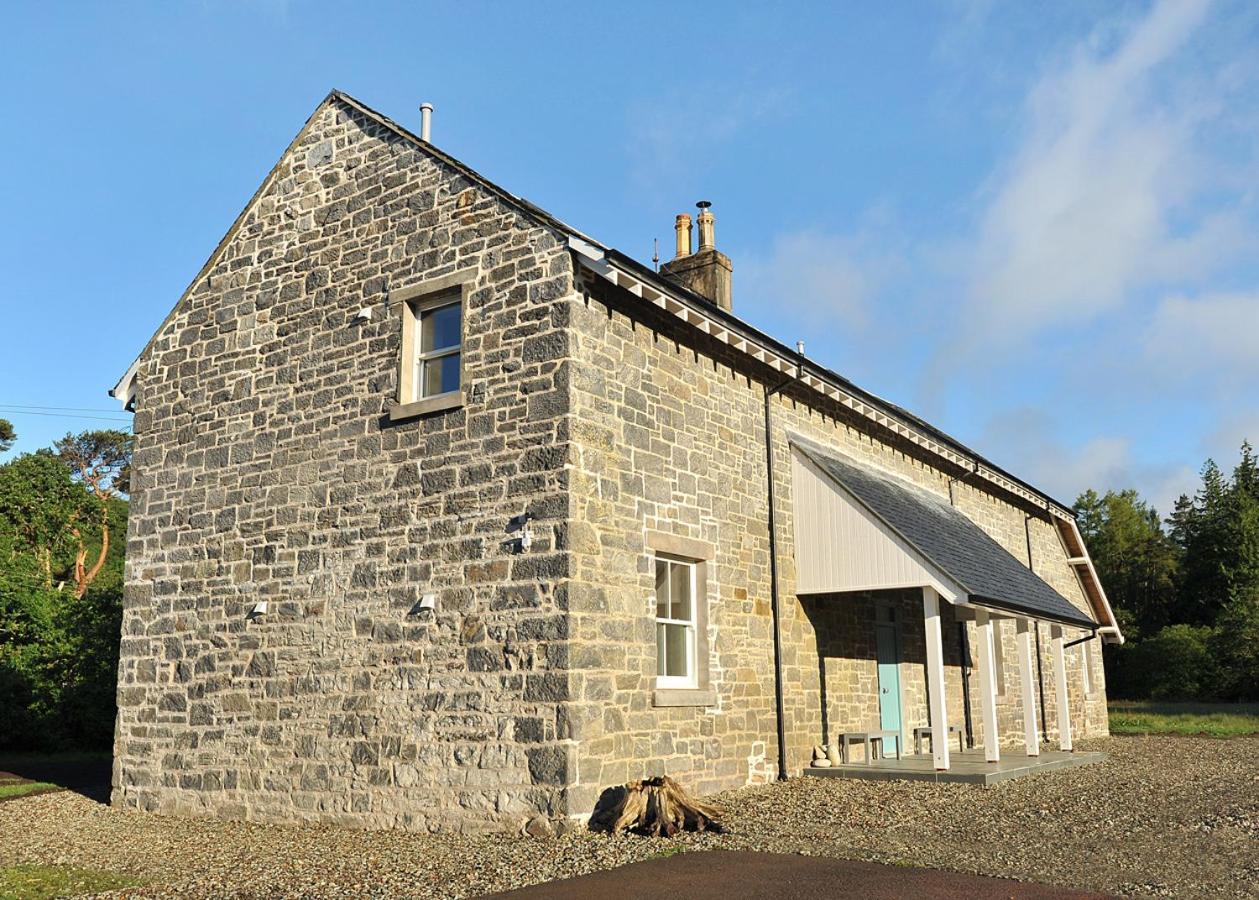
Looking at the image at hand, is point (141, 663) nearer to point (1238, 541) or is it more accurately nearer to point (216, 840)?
point (216, 840)

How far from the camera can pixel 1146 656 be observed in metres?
39.7

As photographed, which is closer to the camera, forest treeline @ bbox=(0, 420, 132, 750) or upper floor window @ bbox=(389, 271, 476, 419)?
upper floor window @ bbox=(389, 271, 476, 419)

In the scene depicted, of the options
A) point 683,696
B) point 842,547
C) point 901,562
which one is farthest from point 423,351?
point 901,562

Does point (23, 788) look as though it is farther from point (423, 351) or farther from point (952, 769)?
point (952, 769)

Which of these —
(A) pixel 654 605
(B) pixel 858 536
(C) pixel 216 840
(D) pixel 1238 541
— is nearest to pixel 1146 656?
(D) pixel 1238 541

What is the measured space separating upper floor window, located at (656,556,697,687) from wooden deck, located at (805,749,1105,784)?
2.76 m

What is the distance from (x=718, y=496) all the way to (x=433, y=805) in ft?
15.7

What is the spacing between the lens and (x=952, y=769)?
12.9 m

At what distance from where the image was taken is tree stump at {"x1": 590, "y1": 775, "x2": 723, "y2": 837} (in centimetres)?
934

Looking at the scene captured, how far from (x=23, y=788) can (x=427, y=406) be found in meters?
9.22

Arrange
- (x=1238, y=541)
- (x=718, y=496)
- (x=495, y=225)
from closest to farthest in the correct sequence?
1. (x=495, y=225)
2. (x=718, y=496)
3. (x=1238, y=541)

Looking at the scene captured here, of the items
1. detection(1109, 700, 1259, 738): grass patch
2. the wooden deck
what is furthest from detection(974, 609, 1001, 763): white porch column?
detection(1109, 700, 1259, 738): grass patch

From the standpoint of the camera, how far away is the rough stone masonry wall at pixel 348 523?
10.2m

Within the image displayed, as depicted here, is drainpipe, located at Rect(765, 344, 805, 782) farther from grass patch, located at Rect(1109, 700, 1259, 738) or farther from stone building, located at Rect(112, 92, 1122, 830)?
grass patch, located at Rect(1109, 700, 1259, 738)
